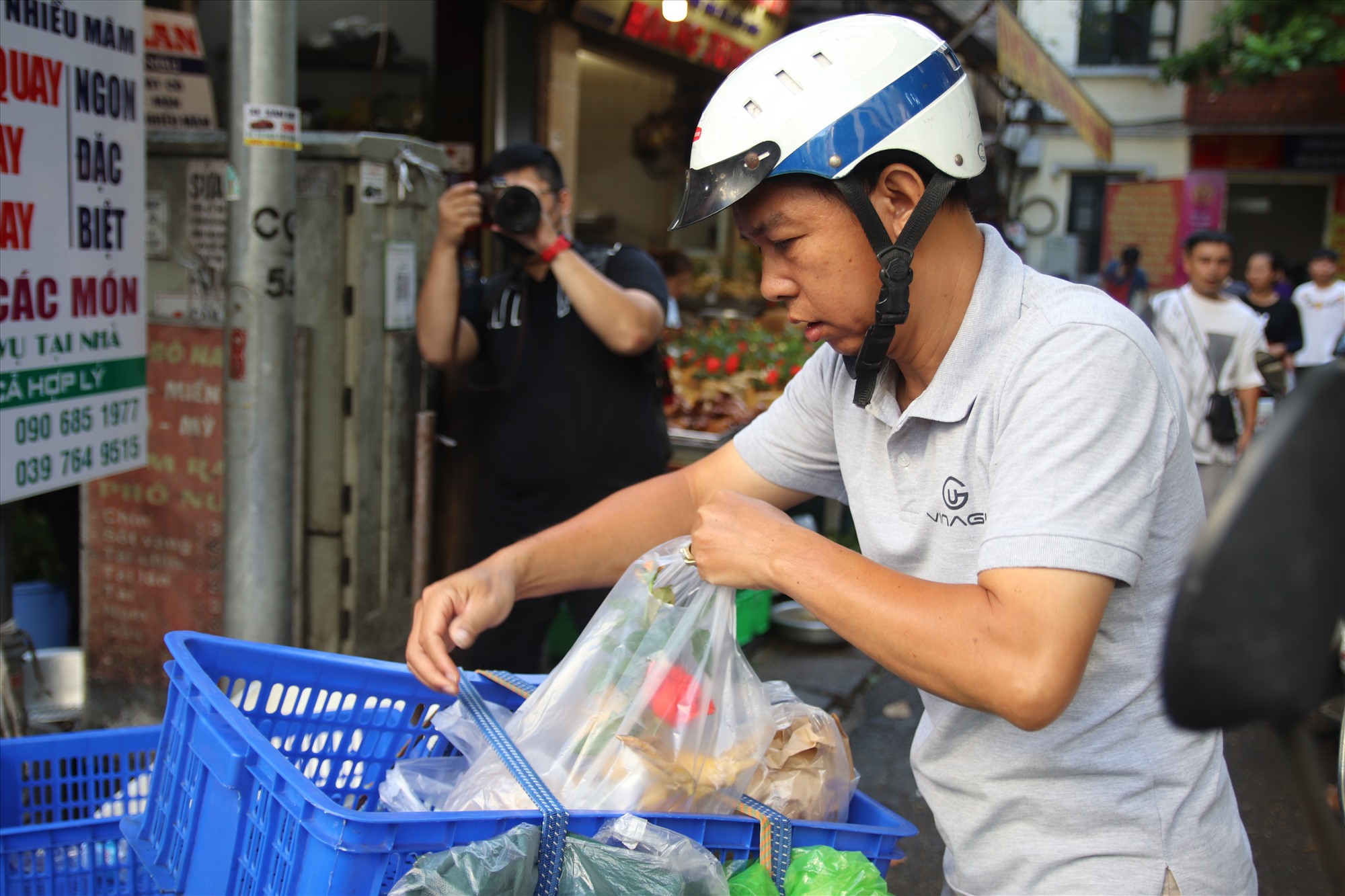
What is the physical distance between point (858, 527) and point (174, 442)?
312 centimetres

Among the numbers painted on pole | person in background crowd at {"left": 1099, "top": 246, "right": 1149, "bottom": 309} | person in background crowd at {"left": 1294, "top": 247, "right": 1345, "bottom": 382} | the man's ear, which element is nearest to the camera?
the man's ear

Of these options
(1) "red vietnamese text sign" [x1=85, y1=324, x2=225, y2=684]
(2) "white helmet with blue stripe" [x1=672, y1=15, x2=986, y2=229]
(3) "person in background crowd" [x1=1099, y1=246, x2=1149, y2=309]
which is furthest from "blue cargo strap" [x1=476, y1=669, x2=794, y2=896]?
(3) "person in background crowd" [x1=1099, y1=246, x2=1149, y2=309]

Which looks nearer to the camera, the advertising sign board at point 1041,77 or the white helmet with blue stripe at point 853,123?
the white helmet with blue stripe at point 853,123

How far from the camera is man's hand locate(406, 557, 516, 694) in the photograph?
1.68 metres

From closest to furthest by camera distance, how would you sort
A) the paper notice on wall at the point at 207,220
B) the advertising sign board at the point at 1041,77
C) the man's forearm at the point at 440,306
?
the man's forearm at the point at 440,306
the paper notice on wall at the point at 207,220
the advertising sign board at the point at 1041,77

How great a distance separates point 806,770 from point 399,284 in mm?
3080

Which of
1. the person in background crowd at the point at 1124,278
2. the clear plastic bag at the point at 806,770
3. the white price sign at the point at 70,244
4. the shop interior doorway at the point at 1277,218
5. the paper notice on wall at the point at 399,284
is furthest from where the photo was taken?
the shop interior doorway at the point at 1277,218

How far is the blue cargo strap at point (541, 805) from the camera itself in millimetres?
1338

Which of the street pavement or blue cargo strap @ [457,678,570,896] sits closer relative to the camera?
blue cargo strap @ [457,678,570,896]

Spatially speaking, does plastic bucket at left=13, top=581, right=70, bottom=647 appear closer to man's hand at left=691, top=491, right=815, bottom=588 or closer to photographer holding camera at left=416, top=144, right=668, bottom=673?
photographer holding camera at left=416, top=144, right=668, bottom=673

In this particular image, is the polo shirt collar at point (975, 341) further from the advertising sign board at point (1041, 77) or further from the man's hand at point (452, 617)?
the advertising sign board at point (1041, 77)

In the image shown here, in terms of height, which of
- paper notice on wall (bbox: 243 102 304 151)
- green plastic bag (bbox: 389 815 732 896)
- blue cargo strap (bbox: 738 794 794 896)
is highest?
paper notice on wall (bbox: 243 102 304 151)

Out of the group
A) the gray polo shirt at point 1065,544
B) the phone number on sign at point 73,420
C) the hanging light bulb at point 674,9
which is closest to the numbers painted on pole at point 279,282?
the phone number on sign at point 73,420

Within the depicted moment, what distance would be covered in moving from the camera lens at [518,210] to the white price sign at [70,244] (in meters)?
1.04
